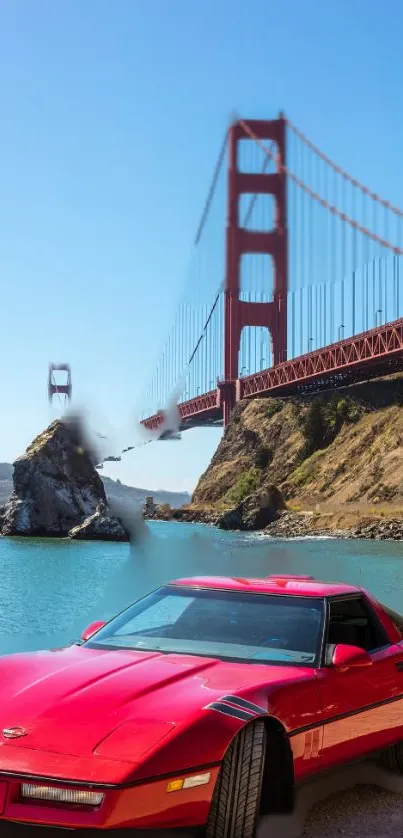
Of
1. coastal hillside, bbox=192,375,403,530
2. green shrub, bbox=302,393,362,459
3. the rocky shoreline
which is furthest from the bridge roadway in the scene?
the rocky shoreline

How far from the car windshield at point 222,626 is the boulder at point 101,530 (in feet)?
155

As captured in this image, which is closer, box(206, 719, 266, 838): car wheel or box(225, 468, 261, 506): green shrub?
box(206, 719, 266, 838): car wheel

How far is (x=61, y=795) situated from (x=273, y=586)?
1837 mm

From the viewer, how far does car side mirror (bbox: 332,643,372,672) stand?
15.6 feet

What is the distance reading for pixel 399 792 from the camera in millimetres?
5258

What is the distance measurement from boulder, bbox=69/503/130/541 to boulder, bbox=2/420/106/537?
201 centimetres

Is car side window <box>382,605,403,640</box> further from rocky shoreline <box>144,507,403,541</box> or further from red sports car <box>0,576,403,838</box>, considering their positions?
rocky shoreline <box>144,507,403,541</box>

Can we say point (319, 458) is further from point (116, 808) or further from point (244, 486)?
point (116, 808)

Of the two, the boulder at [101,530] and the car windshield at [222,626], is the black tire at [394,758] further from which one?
the boulder at [101,530]

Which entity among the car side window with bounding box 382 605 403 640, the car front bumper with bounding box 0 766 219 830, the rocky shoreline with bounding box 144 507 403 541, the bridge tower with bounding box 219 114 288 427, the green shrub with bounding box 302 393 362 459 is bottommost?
the rocky shoreline with bounding box 144 507 403 541

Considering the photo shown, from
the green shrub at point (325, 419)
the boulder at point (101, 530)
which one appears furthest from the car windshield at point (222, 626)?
the green shrub at point (325, 419)

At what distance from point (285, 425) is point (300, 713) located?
296ft

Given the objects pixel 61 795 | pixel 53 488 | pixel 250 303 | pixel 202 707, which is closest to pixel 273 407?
pixel 250 303

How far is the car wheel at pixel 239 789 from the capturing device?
386cm
